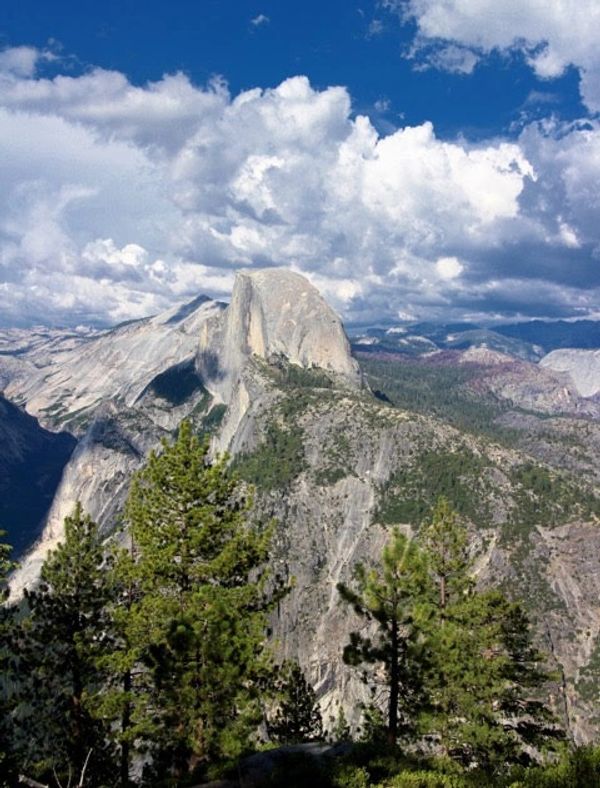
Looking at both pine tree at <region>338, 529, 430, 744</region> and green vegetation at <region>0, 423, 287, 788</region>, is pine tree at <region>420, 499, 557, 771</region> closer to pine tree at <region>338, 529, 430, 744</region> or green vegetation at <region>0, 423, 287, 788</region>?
pine tree at <region>338, 529, 430, 744</region>

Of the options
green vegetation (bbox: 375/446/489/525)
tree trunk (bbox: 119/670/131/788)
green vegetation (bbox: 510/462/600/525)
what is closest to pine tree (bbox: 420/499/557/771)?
tree trunk (bbox: 119/670/131/788)

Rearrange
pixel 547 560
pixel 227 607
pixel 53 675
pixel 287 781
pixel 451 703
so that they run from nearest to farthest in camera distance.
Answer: pixel 287 781
pixel 227 607
pixel 53 675
pixel 451 703
pixel 547 560

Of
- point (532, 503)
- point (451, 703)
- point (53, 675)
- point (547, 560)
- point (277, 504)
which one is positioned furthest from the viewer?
point (277, 504)

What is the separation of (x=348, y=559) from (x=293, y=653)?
99.7 feet

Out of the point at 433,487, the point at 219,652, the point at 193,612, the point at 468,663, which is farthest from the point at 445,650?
the point at 433,487

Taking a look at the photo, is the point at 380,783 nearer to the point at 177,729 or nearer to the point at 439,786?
the point at 439,786

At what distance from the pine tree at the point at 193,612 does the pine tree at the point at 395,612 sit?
505 centimetres

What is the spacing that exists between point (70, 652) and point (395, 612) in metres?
15.8

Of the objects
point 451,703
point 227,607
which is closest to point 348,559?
point 451,703

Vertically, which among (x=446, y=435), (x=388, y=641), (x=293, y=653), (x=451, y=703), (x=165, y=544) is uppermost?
(x=446, y=435)

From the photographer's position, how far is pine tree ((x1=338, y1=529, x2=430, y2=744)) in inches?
1105

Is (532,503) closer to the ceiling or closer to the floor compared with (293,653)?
closer to the ceiling

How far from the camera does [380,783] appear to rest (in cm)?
1688

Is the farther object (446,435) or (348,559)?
(446,435)
